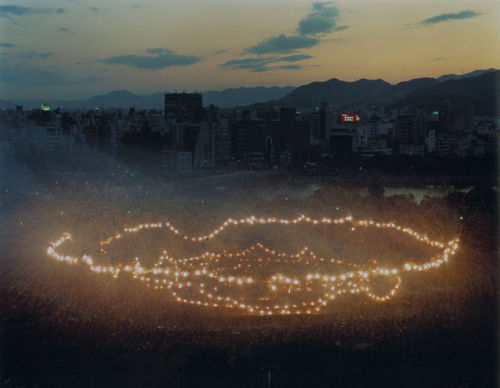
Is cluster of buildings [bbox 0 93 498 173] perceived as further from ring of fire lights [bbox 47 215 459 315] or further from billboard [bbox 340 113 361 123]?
ring of fire lights [bbox 47 215 459 315]

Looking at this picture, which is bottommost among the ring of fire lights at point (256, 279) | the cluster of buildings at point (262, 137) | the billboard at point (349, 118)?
the ring of fire lights at point (256, 279)

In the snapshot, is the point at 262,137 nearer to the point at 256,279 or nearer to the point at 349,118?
the point at 349,118

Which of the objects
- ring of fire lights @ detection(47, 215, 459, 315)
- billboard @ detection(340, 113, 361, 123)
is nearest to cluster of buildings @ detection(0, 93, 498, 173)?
billboard @ detection(340, 113, 361, 123)

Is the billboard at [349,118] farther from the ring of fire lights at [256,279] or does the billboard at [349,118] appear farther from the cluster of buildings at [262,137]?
the ring of fire lights at [256,279]

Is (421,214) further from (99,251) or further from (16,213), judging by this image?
(16,213)

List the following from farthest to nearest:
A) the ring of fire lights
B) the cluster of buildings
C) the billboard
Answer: the billboard, the cluster of buildings, the ring of fire lights

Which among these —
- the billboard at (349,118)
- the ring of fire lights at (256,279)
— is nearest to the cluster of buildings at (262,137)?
the billboard at (349,118)
